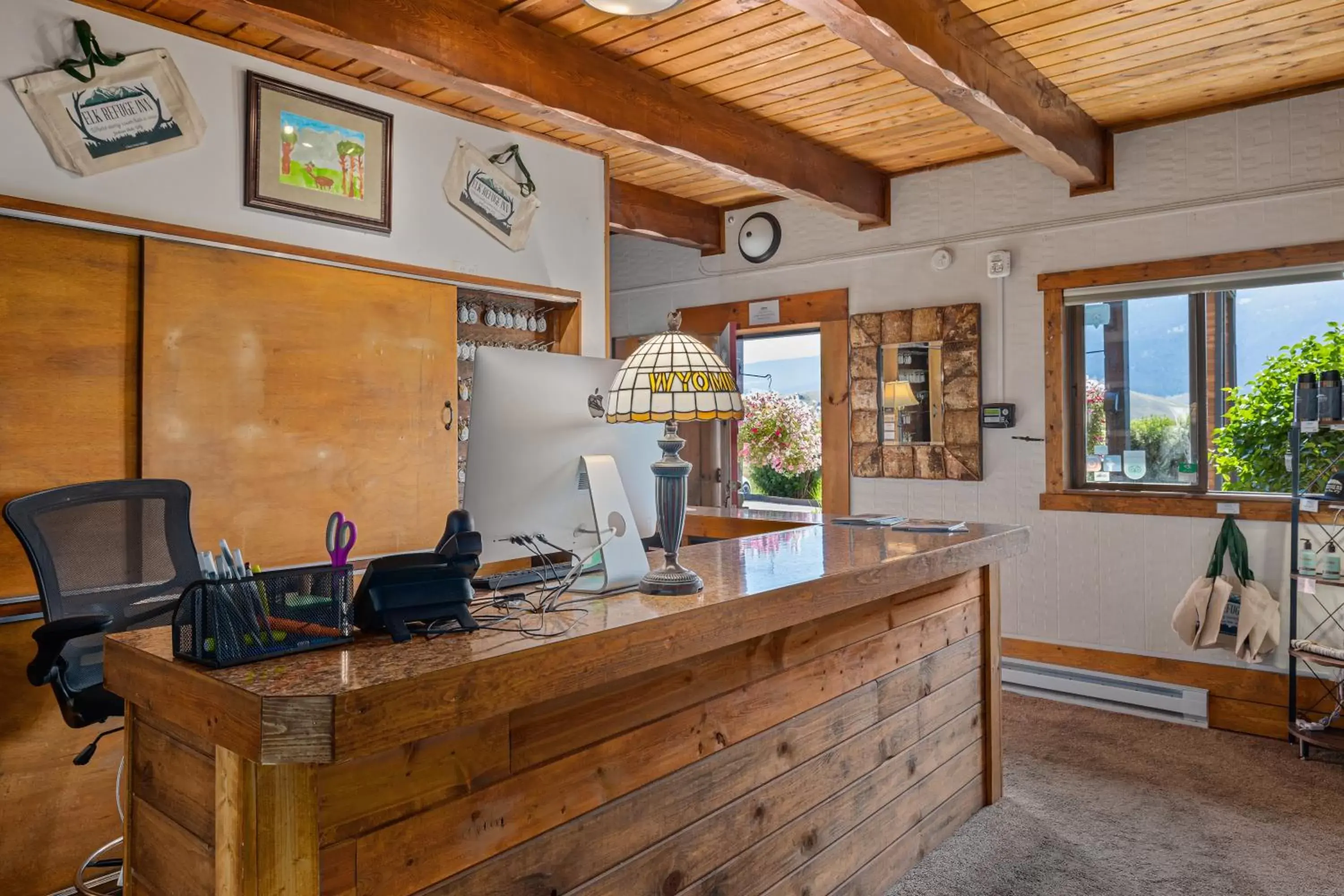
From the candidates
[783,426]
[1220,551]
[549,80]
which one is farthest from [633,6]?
[783,426]

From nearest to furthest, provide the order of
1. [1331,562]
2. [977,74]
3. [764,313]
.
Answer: [977,74] → [1331,562] → [764,313]

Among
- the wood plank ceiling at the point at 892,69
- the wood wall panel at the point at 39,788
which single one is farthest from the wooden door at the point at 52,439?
the wood plank ceiling at the point at 892,69

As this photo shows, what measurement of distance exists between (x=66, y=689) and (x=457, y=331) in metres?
2.22

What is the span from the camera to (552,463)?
A: 1880 mm

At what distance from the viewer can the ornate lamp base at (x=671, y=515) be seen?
6.25 ft

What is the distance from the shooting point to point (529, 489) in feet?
6.06

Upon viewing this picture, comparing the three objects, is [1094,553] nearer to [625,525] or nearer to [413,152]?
[625,525]

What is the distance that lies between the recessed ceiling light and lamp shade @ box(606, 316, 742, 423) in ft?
4.46

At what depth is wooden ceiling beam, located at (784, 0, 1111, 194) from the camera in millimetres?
2723

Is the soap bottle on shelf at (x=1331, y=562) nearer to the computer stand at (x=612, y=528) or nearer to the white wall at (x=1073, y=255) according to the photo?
the white wall at (x=1073, y=255)

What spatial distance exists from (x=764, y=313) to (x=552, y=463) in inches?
159

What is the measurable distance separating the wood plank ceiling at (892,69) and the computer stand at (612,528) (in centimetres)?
168

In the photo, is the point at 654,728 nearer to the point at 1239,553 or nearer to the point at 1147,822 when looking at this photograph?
the point at 1147,822

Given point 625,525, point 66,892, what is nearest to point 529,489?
point 625,525
